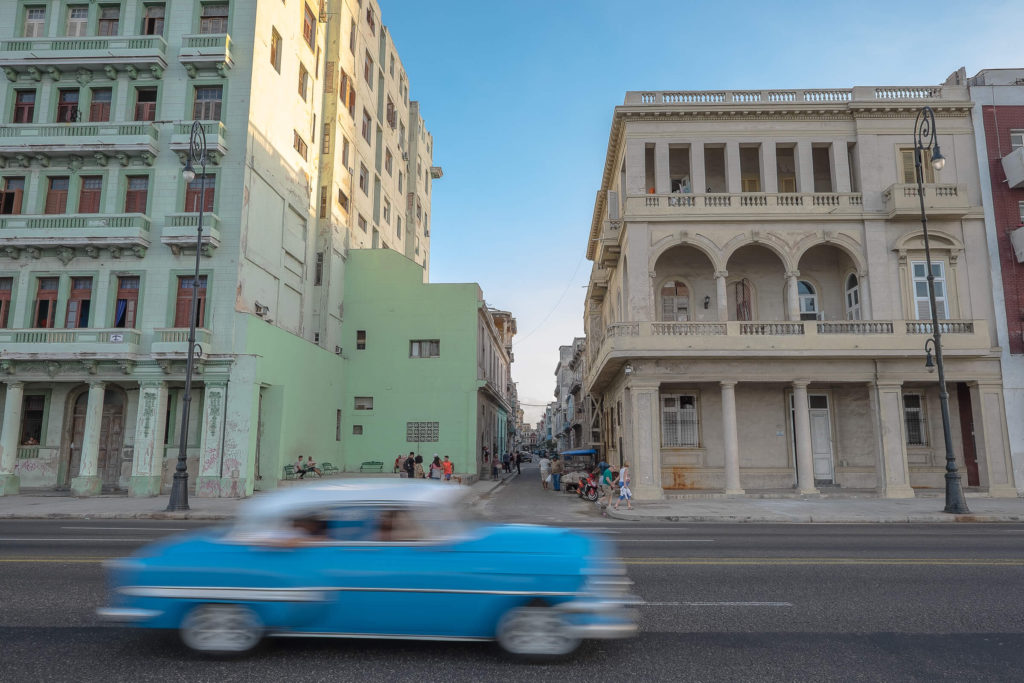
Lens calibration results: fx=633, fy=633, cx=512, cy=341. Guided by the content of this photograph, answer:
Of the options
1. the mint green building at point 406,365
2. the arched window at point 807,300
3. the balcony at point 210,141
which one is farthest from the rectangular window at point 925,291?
the balcony at point 210,141

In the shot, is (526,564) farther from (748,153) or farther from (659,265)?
(748,153)

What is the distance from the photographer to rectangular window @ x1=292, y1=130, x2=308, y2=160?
29.9 m

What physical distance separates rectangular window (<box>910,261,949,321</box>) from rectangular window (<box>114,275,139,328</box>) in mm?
30326

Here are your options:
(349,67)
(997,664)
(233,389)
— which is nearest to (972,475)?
(997,664)

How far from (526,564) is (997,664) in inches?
157

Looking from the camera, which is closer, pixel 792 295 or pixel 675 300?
pixel 792 295

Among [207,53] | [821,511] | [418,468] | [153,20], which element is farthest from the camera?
[418,468]

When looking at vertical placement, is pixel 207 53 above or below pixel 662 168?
above

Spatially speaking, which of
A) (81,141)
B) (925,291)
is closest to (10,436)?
(81,141)

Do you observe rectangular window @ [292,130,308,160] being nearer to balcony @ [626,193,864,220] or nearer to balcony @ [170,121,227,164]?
balcony @ [170,121,227,164]

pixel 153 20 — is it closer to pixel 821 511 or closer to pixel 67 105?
pixel 67 105

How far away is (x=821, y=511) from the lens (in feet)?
62.4

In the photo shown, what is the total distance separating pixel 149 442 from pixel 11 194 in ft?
39.7

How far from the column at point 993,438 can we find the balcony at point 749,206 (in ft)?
27.2
